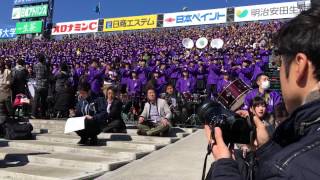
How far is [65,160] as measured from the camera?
7508 millimetres

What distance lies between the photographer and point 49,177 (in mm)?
6422

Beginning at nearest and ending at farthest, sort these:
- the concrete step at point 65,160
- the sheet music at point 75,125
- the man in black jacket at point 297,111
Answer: the man in black jacket at point 297,111 < the concrete step at point 65,160 < the sheet music at point 75,125

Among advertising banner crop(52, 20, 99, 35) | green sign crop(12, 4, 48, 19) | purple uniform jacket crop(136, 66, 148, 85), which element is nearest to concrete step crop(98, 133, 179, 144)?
purple uniform jacket crop(136, 66, 148, 85)

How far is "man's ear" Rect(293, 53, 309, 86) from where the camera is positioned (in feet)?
4.33

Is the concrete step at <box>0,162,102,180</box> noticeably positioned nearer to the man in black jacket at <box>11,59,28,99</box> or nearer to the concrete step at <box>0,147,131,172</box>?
the concrete step at <box>0,147,131,172</box>

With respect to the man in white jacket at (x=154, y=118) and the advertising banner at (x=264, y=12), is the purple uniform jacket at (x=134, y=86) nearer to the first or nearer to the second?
the man in white jacket at (x=154, y=118)

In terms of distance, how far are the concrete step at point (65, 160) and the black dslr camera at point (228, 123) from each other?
5246 millimetres

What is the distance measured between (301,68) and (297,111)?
A: 14 centimetres

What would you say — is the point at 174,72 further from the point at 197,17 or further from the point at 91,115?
the point at 197,17

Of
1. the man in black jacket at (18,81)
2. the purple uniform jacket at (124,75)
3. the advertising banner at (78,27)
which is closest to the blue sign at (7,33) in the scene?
the advertising banner at (78,27)

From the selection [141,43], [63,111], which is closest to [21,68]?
[63,111]

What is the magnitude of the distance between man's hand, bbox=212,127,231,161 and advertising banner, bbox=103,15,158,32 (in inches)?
1720

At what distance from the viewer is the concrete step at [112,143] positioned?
8.30 metres

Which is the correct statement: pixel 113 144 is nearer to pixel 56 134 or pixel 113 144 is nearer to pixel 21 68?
pixel 56 134
